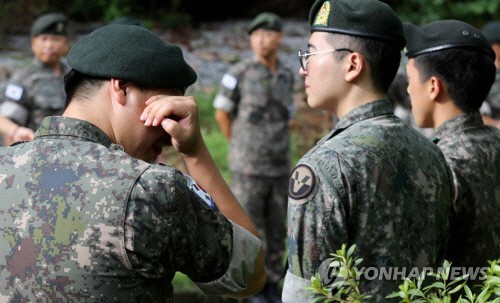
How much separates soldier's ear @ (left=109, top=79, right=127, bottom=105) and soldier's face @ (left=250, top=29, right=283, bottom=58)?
516cm

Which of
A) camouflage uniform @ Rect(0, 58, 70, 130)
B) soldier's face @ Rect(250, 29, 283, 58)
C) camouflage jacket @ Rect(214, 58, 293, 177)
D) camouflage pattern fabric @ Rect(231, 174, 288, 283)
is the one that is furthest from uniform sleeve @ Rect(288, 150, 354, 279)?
soldier's face @ Rect(250, 29, 283, 58)

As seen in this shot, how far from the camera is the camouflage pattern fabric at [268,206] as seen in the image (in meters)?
7.39

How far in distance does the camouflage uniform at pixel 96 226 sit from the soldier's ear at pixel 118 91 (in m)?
0.15

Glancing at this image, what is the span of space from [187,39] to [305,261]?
1129 centimetres

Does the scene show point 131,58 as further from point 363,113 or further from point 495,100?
point 495,100

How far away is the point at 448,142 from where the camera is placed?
141 inches

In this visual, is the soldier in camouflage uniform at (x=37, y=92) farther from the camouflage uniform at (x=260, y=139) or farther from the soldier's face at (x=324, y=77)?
the soldier's face at (x=324, y=77)

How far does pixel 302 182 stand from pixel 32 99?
14.1ft

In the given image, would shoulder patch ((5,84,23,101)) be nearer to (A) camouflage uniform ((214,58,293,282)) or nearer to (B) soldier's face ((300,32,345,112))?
(A) camouflage uniform ((214,58,293,282))

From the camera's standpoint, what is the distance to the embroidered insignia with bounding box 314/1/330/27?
10.2 ft

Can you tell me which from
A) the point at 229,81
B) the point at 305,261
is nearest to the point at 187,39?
the point at 229,81

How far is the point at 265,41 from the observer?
7.65m

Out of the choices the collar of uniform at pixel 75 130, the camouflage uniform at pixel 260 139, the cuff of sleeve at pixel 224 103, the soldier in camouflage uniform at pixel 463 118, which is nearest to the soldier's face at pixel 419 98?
the soldier in camouflage uniform at pixel 463 118

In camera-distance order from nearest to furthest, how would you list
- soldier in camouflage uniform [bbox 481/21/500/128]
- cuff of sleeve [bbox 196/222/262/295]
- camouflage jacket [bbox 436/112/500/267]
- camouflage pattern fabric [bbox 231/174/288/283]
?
cuff of sleeve [bbox 196/222/262/295]
camouflage jacket [bbox 436/112/500/267]
soldier in camouflage uniform [bbox 481/21/500/128]
camouflage pattern fabric [bbox 231/174/288/283]
